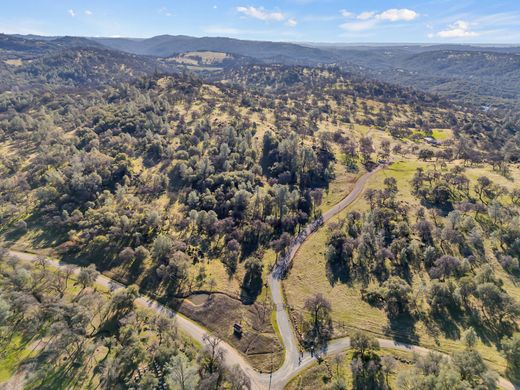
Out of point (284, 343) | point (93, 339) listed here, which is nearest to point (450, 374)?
point (284, 343)

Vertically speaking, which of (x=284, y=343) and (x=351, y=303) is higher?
(x=351, y=303)

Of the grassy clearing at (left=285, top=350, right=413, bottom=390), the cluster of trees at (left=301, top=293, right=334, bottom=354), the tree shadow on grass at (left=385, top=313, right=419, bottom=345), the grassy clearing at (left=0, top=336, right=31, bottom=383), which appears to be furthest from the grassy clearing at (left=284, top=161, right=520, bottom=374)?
the grassy clearing at (left=0, top=336, right=31, bottom=383)

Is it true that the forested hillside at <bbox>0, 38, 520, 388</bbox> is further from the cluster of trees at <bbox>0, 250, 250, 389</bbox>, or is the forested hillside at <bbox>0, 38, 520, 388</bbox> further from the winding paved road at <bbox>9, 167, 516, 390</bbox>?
the winding paved road at <bbox>9, 167, 516, 390</bbox>

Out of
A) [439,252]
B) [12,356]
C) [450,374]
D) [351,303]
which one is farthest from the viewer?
[439,252]

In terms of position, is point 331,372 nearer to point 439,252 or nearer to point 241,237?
point 241,237

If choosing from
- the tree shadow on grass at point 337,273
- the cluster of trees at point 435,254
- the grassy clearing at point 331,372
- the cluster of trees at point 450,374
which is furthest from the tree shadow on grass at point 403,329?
the tree shadow on grass at point 337,273

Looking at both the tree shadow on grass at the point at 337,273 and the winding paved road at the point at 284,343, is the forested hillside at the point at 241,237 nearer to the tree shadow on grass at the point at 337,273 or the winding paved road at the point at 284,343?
the tree shadow on grass at the point at 337,273

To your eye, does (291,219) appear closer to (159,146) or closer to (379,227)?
(379,227)
